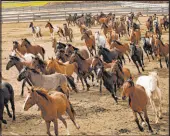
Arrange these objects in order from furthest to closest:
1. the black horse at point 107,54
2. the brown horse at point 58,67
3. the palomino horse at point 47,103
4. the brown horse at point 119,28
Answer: the brown horse at point 119,28, the black horse at point 107,54, the brown horse at point 58,67, the palomino horse at point 47,103

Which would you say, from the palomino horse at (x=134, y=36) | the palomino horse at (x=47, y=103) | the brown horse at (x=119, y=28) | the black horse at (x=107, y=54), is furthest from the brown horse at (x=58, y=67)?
the brown horse at (x=119, y=28)

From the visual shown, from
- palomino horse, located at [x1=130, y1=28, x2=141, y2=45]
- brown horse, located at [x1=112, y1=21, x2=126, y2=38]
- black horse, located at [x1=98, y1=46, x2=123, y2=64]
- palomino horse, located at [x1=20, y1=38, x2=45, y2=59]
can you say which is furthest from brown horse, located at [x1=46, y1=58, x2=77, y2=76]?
brown horse, located at [x1=112, y1=21, x2=126, y2=38]

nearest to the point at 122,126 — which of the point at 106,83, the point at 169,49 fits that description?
the point at 106,83

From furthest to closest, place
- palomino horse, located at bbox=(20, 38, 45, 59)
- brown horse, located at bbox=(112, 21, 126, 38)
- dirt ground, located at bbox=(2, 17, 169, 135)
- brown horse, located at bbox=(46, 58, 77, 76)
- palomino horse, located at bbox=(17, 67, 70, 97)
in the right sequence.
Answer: brown horse, located at bbox=(112, 21, 126, 38)
palomino horse, located at bbox=(20, 38, 45, 59)
brown horse, located at bbox=(46, 58, 77, 76)
palomino horse, located at bbox=(17, 67, 70, 97)
dirt ground, located at bbox=(2, 17, 169, 135)

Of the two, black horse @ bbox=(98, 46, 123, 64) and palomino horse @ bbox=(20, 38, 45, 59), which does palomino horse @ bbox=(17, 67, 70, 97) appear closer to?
black horse @ bbox=(98, 46, 123, 64)

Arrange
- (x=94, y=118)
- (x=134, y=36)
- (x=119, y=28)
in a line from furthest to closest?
(x=119, y=28) < (x=134, y=36) < (x=94, y=118)

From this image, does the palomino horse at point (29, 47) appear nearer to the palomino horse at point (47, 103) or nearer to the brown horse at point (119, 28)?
the palomino horse at point (47, 103)

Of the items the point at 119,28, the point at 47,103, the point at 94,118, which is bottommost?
the point at 94,118

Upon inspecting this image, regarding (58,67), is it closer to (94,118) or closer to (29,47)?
(94,118)

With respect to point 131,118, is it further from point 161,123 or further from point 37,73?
point 37,73

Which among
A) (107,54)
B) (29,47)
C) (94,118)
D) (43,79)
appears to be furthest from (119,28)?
(94,118)

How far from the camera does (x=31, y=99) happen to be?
6348mm

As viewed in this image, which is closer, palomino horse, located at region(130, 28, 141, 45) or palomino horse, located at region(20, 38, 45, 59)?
palomino horse, located at region(20, 38, 45, 59)

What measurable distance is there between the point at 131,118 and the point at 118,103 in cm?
121
